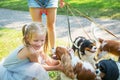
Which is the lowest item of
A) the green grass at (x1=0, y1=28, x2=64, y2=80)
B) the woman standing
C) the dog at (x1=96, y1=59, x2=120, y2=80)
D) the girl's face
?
the green grass at (x1=0, y1=28, x2=64, y2=80)

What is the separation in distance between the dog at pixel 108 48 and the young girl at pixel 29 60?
1117 mm

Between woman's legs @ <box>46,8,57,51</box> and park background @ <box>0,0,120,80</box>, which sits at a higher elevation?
woman's legs @ <box>46,8,57,51</box>

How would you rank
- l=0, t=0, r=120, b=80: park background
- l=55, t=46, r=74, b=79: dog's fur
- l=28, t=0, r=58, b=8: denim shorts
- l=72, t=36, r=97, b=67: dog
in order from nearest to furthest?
l=55, t=46, r=74, b=79: dog's fur, l=28, t=0, r=58, b=8: denim shorts, l=72, t=36, r=97, b=67: dog, l=0, t=0, r=120, b=80: park background

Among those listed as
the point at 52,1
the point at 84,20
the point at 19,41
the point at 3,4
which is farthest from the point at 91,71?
the point at 3,4

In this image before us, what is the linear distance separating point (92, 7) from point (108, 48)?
4.58 metres

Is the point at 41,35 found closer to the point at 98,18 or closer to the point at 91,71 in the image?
the point at 91,71

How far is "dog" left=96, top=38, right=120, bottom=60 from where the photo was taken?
180 inches

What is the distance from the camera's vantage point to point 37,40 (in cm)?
359

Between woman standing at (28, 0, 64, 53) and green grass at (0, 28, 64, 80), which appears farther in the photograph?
green grass at (0, 28, 64, 80)

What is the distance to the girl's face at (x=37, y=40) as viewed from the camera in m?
3.56

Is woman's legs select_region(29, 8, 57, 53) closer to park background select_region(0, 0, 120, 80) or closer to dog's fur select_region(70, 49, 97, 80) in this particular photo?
park background select_region(0, 0, 120, 80)

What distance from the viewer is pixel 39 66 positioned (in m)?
3.70

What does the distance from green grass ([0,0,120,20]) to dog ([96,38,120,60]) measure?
3035 millimetres

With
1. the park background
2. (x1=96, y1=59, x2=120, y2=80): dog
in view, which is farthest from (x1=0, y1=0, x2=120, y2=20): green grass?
(x1=96, y1=59, x2=120, y2=80): dog
